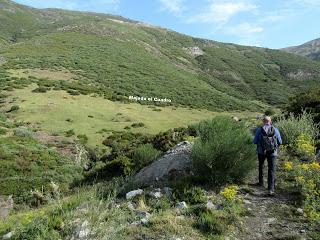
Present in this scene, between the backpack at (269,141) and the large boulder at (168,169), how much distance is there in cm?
210

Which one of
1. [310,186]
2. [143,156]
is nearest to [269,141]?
[310,186]

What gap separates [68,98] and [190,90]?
121 feet

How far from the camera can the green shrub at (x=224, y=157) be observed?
10.6 metres

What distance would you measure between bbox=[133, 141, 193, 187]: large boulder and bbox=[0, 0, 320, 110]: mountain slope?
40173 mm

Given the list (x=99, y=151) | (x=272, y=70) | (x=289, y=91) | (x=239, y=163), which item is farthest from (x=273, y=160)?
(x=272, y=70)

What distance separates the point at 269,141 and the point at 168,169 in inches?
117

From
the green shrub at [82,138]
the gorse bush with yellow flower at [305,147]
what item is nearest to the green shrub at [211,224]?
the gorse bush with yellow flower at [305,147]

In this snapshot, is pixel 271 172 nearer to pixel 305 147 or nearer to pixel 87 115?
pixel 305 147

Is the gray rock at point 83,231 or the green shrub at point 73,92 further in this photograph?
the green shrub at point 73,92

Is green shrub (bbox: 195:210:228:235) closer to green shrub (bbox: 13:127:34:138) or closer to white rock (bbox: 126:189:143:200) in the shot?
white rock (bbox: 126:189:143:200)

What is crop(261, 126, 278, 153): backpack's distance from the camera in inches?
412

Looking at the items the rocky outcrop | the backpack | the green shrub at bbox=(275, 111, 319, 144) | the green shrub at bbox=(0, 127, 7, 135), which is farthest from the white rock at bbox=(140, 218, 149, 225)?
the rocky outcrop

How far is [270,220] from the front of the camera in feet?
28.8

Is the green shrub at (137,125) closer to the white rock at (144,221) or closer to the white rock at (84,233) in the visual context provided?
the white rock at (144,221)
